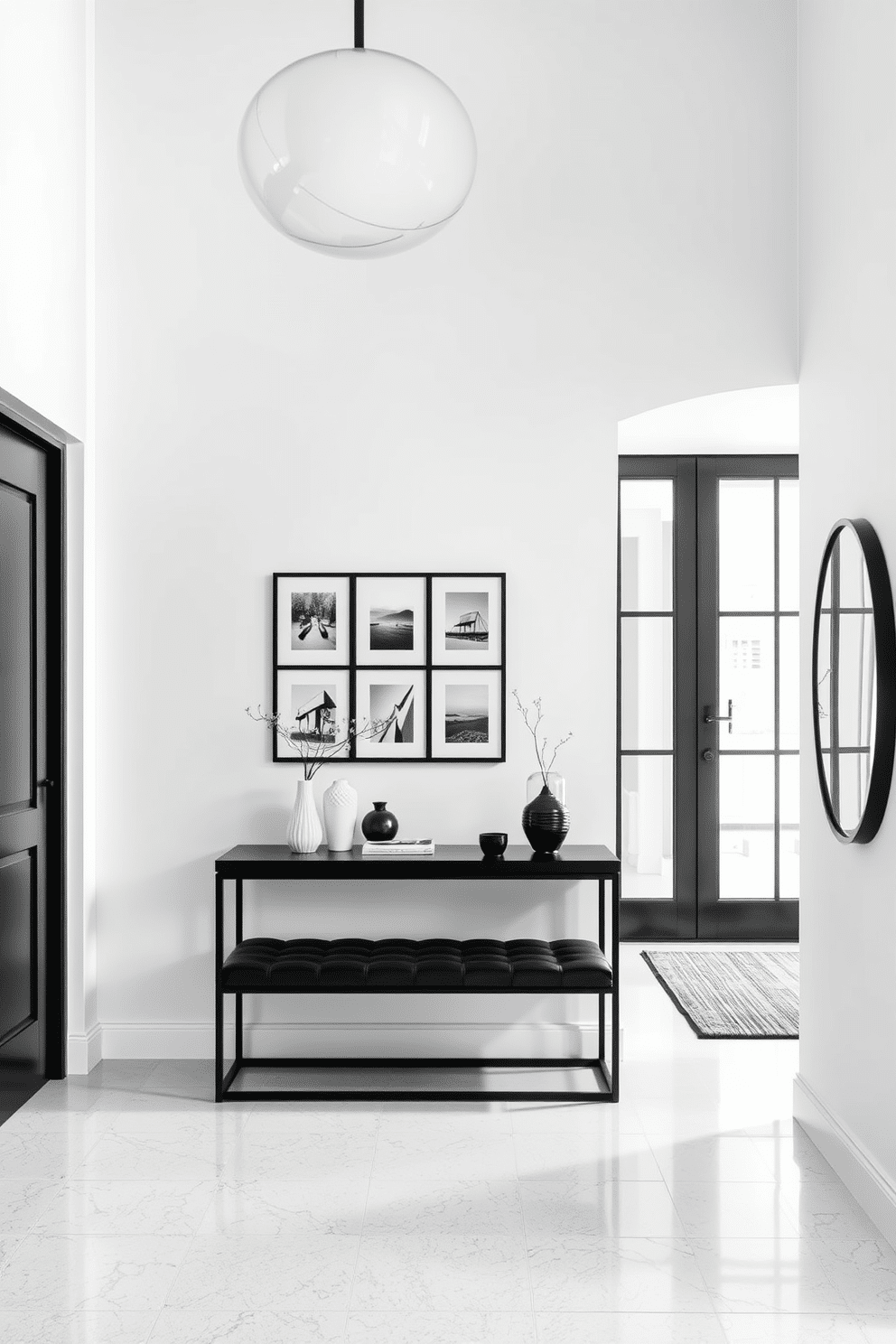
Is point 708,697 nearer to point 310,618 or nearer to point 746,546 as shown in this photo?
point 746,546

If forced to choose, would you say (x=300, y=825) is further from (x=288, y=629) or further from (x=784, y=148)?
(x=784, y=148)

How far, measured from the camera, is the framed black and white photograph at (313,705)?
384cm

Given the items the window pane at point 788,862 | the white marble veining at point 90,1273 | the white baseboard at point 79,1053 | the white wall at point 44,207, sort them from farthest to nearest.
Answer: the window pane at point 788,862 → the white baseboard at point 79,1053 → the white wall at point 44,207 → the white marble veining at point 90,1273

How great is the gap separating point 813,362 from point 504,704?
1515 millimetres

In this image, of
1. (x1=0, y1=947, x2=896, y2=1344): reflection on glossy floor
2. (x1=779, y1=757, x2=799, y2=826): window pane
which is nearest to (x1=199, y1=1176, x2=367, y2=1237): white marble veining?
(x1=0, y1=947, x2=896, y2=1344): reflection on glossy floor

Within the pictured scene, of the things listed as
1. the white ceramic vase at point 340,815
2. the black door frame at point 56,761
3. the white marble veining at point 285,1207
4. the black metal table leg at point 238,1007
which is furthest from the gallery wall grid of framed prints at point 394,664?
the white marble veining at point 285,1207

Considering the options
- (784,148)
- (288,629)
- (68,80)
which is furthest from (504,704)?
(68,80)

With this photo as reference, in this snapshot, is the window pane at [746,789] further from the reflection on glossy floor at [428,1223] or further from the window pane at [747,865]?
the reflection on glossy floor at [428,1223]

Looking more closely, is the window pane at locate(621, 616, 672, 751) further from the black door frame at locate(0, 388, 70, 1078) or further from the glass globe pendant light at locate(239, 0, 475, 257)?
the glass globe pendant light at locate(239, 0, 475, 257)

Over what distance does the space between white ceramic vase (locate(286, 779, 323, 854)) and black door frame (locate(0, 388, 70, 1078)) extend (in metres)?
0.79

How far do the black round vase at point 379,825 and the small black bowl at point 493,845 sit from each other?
33 centimetres

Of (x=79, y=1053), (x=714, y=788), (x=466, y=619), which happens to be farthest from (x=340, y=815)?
(x=714, y=788)

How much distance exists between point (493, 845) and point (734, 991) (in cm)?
180

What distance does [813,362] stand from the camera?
3.49 metres
